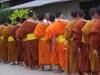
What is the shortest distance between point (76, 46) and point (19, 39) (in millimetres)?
5645

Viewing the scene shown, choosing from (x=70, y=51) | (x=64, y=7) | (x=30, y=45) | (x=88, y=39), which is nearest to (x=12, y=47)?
(x=30, y=45)

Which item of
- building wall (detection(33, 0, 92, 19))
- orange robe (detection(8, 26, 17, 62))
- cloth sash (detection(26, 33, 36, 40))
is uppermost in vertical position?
building wall (detection(33, 0, 92, 19))

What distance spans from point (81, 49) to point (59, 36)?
8.08 ft

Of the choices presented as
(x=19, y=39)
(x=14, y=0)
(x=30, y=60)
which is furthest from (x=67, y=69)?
(x=14, y=0)

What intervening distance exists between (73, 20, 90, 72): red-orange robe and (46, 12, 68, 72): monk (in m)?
1.99

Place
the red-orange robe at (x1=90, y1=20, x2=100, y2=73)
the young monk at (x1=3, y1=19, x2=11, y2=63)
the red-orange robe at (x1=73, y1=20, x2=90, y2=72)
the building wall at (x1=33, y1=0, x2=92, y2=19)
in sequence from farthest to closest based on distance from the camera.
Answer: the building wall at (x1=33, y1=0, x2=92, y2=19) → the young monk at (x1=3, y1=19, x2=11, y2=63) → the red-orange robe at (x1=73, y1=20, x2=90, y2=72) → the red-orange robe at (x1=90, y1=20, x2=100, y2=73)

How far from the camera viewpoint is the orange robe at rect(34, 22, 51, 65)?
1700cm

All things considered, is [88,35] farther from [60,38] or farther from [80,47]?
[60,38]

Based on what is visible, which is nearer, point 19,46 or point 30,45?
point 30,45

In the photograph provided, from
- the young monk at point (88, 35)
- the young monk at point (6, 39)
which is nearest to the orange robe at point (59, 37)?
the young monk at point (88, 35)

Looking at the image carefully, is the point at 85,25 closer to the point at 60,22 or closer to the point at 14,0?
the point at 60,22

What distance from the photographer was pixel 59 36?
16.1 m

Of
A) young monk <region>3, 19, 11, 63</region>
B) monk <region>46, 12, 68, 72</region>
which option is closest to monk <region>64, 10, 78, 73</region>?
monk <region>46, 12, 68, 72</region>

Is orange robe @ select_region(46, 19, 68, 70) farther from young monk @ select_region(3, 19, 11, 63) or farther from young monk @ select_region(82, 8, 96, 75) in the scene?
young monk @ select_region(3, 19, 11, 63)
